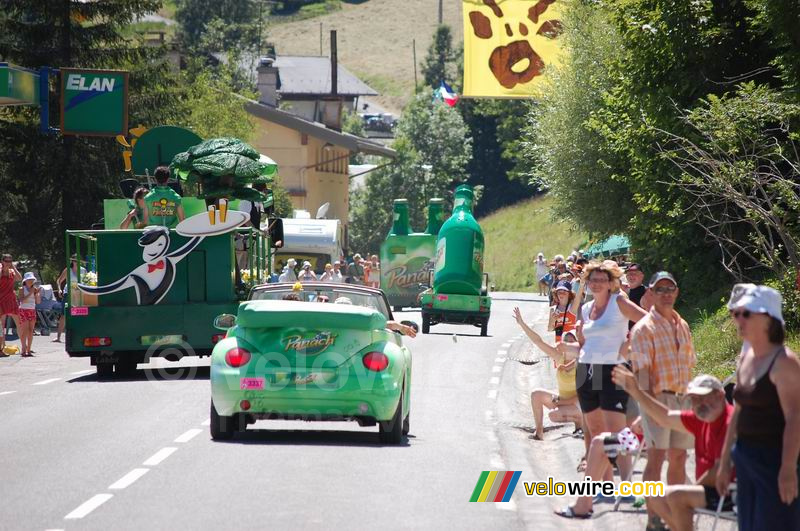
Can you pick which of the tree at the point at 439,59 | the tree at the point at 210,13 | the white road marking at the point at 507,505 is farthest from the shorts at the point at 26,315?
the tree at the point at 439,59

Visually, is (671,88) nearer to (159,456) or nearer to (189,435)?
(189,435)

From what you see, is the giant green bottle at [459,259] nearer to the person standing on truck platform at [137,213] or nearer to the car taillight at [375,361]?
the person standing on truck platform at [137,213]

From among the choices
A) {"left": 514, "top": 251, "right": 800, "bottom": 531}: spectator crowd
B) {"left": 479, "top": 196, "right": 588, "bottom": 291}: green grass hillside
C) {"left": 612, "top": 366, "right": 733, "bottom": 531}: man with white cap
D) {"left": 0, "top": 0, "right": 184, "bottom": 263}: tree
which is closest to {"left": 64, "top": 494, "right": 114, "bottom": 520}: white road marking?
{"left": 514, "top": 251, "right": 800, "bottom": 531}: spectator crowd

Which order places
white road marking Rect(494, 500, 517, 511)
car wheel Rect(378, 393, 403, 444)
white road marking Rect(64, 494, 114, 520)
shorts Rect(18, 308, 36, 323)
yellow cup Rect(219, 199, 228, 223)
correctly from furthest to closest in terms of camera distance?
shorts Rect(18, 308, 36, 323) → yellow cup Rect(219, 199, 228, 223) → car wheel Rect(378, 393, 403, 444) → white road marking Rect(494, 500, 517, 511) → white road marking Rect(64, 494, 114, 520)

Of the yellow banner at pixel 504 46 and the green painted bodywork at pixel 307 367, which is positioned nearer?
the green painted bodywork at pixel 307 367

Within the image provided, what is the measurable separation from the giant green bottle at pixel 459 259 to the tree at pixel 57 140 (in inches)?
431

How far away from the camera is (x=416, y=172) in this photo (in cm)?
8819

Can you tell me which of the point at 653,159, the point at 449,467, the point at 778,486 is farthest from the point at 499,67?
the point at 778,486

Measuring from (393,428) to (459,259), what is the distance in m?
19.8

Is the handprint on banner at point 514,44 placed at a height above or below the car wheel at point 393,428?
above

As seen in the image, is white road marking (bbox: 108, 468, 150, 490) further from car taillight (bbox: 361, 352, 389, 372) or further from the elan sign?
the elan sign

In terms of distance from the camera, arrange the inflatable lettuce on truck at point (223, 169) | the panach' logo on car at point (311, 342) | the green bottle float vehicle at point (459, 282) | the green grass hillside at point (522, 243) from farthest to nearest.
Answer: the green grass hillside at point (522, 243)
the green bottle float vehicle at point (459, 282)
the inflatable lettuce on truck at point (223, 169)
the panach' logo on car at point (311, 342)

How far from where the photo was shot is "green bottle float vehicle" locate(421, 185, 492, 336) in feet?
107

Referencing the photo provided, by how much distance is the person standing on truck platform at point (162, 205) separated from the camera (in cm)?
2103
